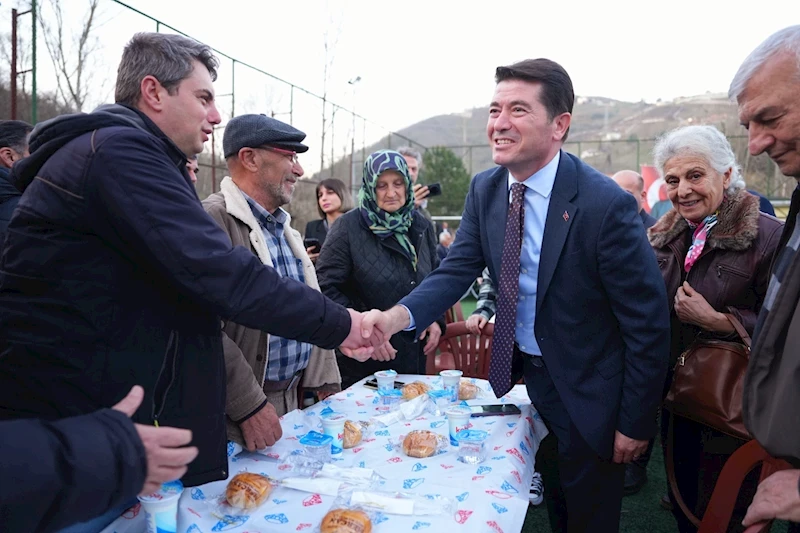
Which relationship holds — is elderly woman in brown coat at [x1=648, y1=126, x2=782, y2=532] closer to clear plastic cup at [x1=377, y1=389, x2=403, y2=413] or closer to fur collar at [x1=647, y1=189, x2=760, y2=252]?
fur collar at [x1=647, y1=189, x2=760, y2=252]

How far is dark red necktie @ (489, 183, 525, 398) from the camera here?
2283 mm

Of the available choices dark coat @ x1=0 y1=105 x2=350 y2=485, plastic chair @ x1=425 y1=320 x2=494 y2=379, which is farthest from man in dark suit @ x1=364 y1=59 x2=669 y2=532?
plastic chair @ x1=425 y1=320 x2=494 y2=379

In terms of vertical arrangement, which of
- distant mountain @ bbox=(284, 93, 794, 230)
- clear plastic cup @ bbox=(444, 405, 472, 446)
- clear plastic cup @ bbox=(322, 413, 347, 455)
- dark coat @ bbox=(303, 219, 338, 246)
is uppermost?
distant mountain @ bbox=(284, 93, 794, 230)

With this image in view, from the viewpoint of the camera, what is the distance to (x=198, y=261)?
146cm

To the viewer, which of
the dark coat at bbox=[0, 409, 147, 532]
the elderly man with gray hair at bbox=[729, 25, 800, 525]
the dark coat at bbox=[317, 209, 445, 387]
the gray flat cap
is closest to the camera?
the dark coat at bbox=[0, 409, 147, 532]

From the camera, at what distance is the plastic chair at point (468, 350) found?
140 inches

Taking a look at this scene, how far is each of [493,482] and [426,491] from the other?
0.69 ft

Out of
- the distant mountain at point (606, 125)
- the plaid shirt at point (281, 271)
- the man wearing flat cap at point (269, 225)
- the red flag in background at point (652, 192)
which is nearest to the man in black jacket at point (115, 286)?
the man wearing flat cap at point (269, 225)

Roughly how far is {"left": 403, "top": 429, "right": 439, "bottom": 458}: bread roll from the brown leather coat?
1.57 meters

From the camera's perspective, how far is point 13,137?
3.62 meters

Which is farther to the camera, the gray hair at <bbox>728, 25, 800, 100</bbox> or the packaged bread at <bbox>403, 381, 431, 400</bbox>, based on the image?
the packaged bread at <bbox>403, 381, 431, 400</bbox>

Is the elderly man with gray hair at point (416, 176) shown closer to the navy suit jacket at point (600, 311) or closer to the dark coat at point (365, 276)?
the dark coat at point (365, 276)

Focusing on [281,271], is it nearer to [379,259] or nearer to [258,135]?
[258,135]

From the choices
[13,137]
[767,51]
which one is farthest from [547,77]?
[13,137]
